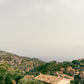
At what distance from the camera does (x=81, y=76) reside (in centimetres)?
7162

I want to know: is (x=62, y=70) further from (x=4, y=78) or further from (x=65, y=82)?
(x=4, y=78)

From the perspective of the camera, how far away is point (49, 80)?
48531 millimetres

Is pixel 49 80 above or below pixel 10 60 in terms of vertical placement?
below

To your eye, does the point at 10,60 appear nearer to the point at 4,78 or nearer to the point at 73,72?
the point at 73,72

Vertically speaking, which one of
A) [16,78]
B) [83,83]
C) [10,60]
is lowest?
[83,83]

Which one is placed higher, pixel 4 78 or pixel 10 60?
pixel 10 60

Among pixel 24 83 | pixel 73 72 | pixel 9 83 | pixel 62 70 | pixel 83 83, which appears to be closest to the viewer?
pixel 24 83

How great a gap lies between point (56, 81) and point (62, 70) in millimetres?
47209

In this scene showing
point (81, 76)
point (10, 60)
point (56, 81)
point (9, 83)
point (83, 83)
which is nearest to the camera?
point (9, 83)

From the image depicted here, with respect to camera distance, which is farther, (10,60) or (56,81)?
(10,60)

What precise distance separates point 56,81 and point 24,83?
14571 millimetres

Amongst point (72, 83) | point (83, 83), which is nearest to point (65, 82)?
point (72, 83)

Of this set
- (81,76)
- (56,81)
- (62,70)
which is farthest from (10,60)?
(56,81)

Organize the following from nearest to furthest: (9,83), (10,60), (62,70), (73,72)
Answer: (9,83)
(73,72)
(62,70)
(10,60)
